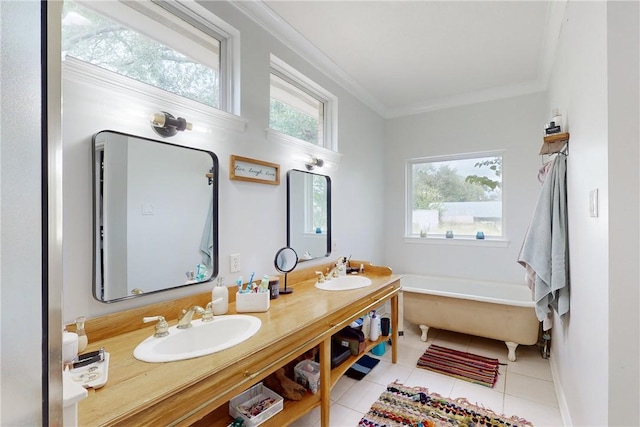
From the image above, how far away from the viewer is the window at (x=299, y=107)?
236 cm

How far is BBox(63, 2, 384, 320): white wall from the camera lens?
1.23 meters

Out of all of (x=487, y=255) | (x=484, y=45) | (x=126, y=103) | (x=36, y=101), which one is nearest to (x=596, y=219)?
(x=36, y=101)

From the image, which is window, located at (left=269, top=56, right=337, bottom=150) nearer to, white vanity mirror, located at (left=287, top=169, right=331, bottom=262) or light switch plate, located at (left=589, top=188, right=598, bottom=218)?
white vanity mirror, located at (left=287, top=169, right=331, bottom=262)

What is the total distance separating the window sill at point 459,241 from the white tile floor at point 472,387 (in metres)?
1.07

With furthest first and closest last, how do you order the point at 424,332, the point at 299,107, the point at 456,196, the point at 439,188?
the point at 439,188 < the point at 456,196 < the point at 424,332 < the point at 299,107

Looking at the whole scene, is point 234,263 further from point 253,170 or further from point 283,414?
point 283,414

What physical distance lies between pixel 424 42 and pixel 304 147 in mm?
1305

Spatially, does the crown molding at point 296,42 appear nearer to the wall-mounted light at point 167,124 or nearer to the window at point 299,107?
the window at point 299,107

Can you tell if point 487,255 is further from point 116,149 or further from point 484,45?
point 116,149

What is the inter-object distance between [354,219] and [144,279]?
2244 millimetres

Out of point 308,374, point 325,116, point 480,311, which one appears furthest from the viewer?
point 325,116

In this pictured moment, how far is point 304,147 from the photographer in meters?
2.46

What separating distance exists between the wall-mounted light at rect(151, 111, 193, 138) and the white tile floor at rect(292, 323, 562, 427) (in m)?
1.90

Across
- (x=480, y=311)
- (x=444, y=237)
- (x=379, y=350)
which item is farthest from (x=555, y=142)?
(x=379, y=350)
